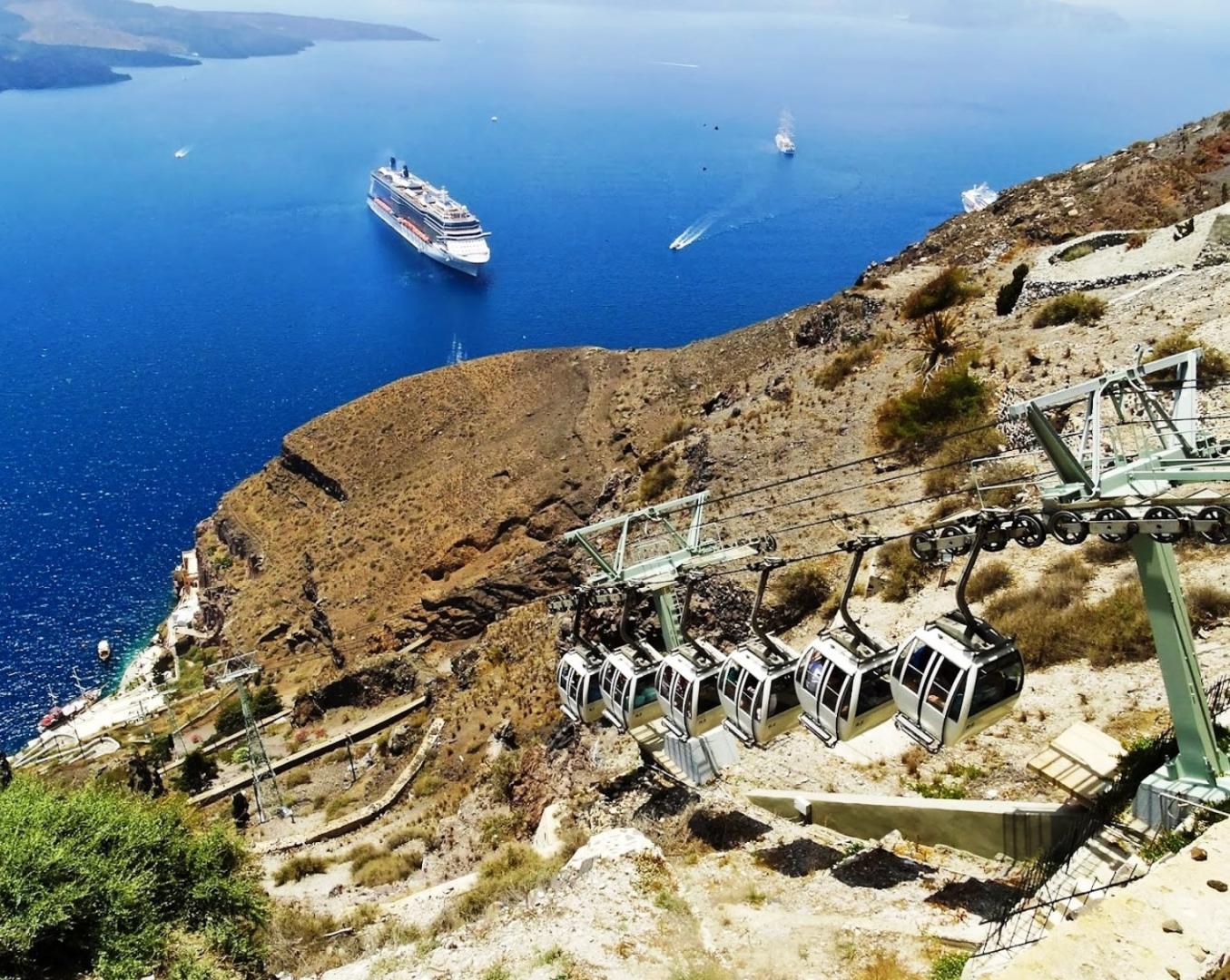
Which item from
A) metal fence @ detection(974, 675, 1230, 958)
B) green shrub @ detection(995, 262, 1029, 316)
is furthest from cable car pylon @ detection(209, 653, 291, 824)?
green shrub @ detection(995, 262, 1029, 316)

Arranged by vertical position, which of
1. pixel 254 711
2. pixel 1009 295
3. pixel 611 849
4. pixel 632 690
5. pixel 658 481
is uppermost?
pixel 1009 295

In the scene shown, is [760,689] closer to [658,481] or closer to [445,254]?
[658,481]

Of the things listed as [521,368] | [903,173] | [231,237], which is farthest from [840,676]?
[903,173]

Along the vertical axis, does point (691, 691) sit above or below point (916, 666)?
below

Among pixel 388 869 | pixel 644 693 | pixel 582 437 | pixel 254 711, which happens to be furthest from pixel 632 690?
pixel 582 437

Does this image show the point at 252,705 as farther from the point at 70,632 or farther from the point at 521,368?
the point at 521,368

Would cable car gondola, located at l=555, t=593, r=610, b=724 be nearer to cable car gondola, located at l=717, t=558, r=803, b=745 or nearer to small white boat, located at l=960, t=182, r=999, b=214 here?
cable car gondola, located at l=717, t=558, r=803, b=745

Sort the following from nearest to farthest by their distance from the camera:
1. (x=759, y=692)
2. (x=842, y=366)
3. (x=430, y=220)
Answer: (x=759, y=692)
(x=842, y=366)
(x=430, y=220)
